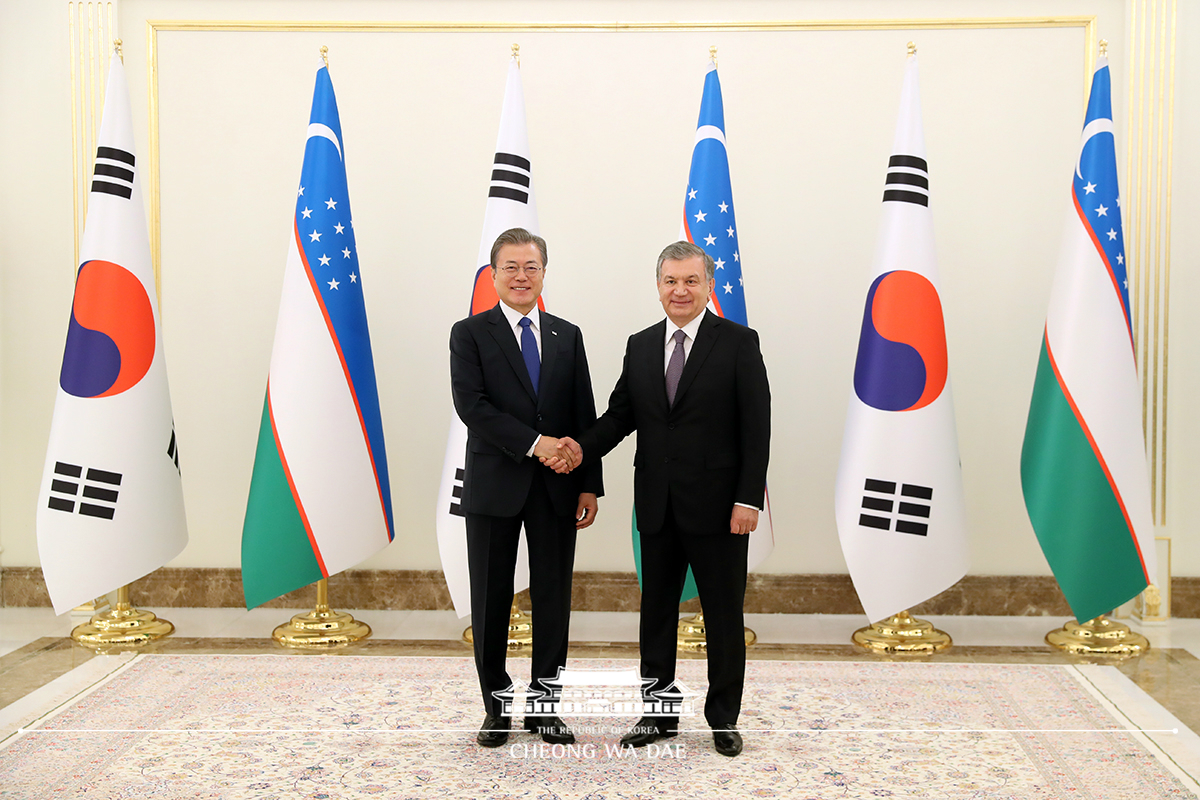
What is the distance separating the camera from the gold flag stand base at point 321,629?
3.98 m

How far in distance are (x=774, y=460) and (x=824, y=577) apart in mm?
620

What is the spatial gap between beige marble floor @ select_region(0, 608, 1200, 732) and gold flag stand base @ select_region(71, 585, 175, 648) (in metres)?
0.06

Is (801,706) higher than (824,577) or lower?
lower

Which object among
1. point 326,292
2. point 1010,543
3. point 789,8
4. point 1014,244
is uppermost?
point 789,8

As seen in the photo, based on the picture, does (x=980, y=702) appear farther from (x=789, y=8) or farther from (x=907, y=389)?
(x=789, y=8)

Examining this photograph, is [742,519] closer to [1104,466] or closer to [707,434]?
[707,434]

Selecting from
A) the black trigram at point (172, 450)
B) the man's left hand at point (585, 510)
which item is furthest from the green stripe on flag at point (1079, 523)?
the black trigram at point (172, 450)

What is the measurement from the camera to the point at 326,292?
3.83m

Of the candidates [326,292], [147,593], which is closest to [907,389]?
[326,292]

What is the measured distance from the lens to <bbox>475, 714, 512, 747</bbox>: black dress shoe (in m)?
2.81

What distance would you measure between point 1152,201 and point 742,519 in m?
2.99

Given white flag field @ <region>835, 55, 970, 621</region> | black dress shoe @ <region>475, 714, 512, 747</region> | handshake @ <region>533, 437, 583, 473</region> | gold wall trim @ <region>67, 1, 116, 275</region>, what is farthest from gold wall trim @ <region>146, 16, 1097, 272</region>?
black dress shoe @ <region>475, 714, 512, 747</region>

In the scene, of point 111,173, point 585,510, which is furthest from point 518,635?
point 111,173

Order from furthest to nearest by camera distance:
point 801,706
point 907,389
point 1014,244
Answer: point 1014,244, point 907,389, point 801,706
